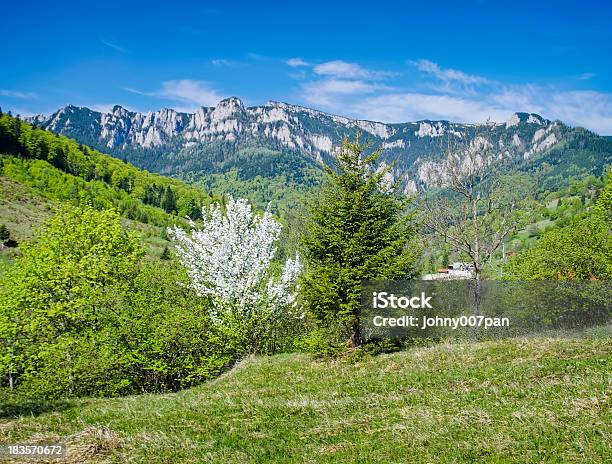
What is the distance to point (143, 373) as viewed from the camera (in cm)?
2747

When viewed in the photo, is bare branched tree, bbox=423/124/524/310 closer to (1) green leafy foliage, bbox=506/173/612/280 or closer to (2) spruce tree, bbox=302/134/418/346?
(2) spruce tree, bbox=302/134/418/346

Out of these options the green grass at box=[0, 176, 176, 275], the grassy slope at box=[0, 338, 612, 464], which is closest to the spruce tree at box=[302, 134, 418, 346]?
the grassy slope at box=[0, 338, 612, 464]

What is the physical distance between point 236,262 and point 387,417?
2012 centimetres

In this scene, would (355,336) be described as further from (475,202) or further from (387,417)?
(475,202)

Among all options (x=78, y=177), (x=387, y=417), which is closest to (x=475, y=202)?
(x=387, y=417)

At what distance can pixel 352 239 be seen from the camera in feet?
65.2

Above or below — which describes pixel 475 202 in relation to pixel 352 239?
above

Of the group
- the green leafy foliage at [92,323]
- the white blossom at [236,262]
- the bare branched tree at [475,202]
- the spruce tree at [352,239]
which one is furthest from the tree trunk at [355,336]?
the green leafy foliage at [92,323]

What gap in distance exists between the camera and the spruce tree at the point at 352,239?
64.6 feet

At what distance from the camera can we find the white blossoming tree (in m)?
29.5

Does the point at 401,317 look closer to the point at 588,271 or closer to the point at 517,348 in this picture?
the point at 517,348

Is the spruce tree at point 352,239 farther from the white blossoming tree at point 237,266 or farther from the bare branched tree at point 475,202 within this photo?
the white blossoming tree at point 237,266

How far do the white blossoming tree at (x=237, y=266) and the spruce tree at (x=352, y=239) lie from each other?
859cm

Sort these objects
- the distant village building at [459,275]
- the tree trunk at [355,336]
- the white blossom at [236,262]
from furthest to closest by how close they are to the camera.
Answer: the white blossom at [236,262]
the distant village building at [459,275]
the tree trunk at [355,336]
